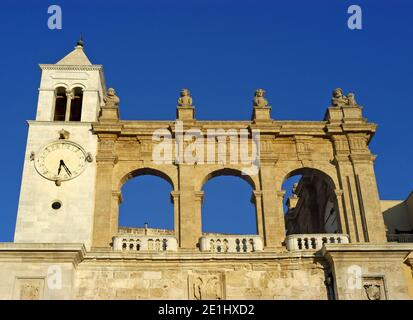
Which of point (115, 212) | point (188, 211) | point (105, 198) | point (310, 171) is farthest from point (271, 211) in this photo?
point (105, 198)

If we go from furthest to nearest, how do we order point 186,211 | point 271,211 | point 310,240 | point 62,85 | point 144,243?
point 62,85 → point 271,211 → point 186,211 → point 310,240 → point 144,243

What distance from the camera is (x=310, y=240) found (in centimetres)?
2403

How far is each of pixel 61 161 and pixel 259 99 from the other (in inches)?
345

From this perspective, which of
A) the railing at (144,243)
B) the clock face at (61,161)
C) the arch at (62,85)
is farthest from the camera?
the arch at (62,85)

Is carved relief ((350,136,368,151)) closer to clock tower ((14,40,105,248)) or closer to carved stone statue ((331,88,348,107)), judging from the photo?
carved stone statue ((331,88,348,107))

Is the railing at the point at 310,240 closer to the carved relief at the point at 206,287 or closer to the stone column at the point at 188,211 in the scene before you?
the carved relief at the point at 206,287

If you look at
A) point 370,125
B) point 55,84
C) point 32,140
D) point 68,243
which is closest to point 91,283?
point 68,243

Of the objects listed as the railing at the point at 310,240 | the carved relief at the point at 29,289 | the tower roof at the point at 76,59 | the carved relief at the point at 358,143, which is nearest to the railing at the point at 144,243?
the carved relief at the point at 29,289

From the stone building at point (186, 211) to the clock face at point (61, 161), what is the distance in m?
0.05

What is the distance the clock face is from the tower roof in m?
4.40

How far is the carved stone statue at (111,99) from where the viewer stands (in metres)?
27.7

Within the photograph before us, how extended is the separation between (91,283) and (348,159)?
11.3 m

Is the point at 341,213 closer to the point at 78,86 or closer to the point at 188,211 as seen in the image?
the point at 188,211
